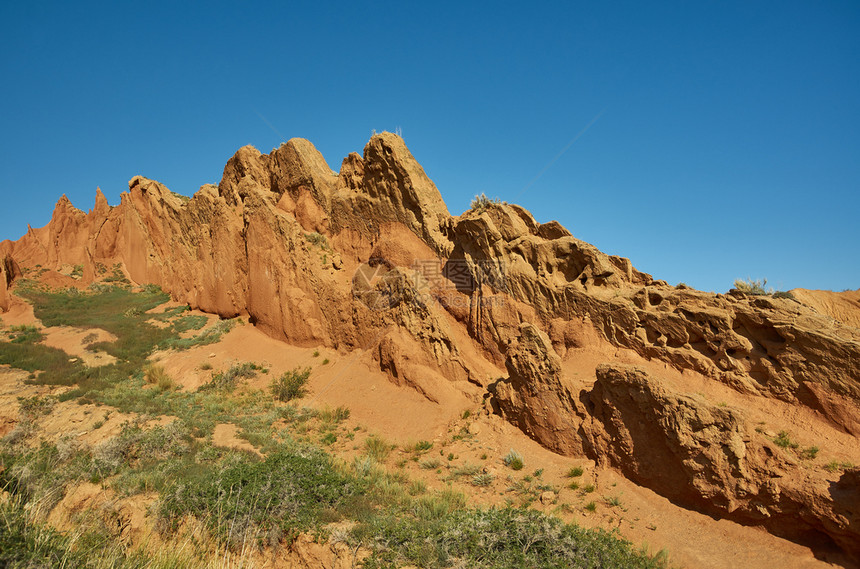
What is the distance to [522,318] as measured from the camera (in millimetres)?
12727

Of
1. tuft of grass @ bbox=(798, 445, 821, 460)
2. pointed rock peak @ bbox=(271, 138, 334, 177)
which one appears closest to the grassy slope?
→ tuft of grass @ bbox=(798, 445, 821, 460)

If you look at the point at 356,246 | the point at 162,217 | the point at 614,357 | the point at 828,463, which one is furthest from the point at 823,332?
the point at 162,217

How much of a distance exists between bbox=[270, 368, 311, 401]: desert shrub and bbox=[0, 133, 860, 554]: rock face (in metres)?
1.90

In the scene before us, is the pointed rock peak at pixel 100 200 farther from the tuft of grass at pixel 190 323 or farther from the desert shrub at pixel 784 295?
the desert shrub at pixel 784 295

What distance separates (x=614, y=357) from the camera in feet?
35.5

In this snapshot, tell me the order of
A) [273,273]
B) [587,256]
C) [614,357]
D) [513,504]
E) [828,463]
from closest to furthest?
[828,463], [513,504], [614,357], [587,256], [273,273]

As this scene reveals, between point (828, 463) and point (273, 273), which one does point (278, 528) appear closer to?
point (828, 463)

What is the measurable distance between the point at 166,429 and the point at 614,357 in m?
12.1

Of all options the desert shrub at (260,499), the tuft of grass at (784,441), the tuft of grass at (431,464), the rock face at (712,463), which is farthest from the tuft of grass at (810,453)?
the desert shrub at (260,499)

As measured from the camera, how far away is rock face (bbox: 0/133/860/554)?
7363 mm

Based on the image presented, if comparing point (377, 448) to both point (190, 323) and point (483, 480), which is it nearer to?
point (483, 480)

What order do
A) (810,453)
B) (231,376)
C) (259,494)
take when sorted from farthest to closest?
(231,376) < (259,494) < (810,453)

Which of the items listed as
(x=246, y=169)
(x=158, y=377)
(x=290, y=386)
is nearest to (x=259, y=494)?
(x=290, y=386)

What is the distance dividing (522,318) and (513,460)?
14.8ft
